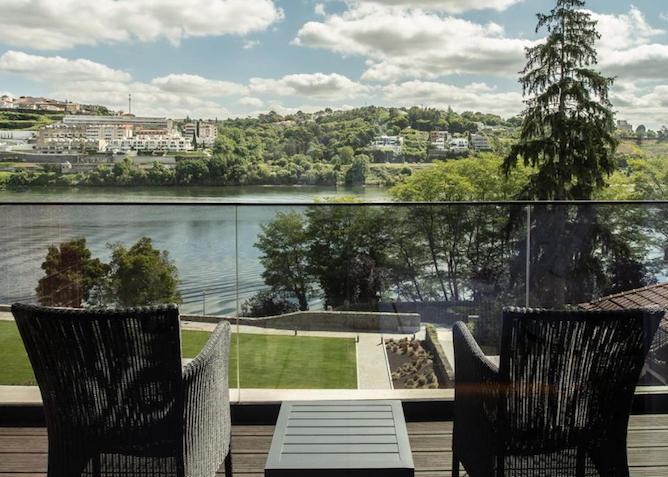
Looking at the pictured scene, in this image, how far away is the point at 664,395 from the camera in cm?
338

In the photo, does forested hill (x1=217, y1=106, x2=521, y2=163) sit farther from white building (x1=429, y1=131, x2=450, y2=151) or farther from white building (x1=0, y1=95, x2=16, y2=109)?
white building (x1=0, y1=95, x2=16, y2=109)

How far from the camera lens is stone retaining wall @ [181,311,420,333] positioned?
11.2ft

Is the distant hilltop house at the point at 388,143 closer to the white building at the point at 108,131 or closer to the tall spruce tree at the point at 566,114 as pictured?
the tall spruce tree at the point at 566,114

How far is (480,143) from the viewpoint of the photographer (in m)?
24.2

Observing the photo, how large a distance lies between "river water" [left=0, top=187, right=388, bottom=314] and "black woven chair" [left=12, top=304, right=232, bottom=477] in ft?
4.55

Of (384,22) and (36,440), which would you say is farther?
(384,22)

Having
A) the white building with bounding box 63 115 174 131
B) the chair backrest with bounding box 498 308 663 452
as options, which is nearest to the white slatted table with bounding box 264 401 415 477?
the chair backrest with bounding box 498 308 663 452

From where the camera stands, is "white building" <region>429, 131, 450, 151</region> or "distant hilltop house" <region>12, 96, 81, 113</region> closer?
"white building" <region>429, 131, 450, 151</region>

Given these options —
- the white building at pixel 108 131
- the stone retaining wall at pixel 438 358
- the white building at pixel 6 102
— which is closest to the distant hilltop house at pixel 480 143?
the white building at pixel 108 131

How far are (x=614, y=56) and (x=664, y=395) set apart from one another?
21.1 m

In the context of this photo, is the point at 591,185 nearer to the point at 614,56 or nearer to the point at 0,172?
the point at 614,56

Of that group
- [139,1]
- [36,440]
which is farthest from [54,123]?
[36,440]

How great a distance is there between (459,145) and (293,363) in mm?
21808

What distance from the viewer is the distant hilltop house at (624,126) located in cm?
2247
